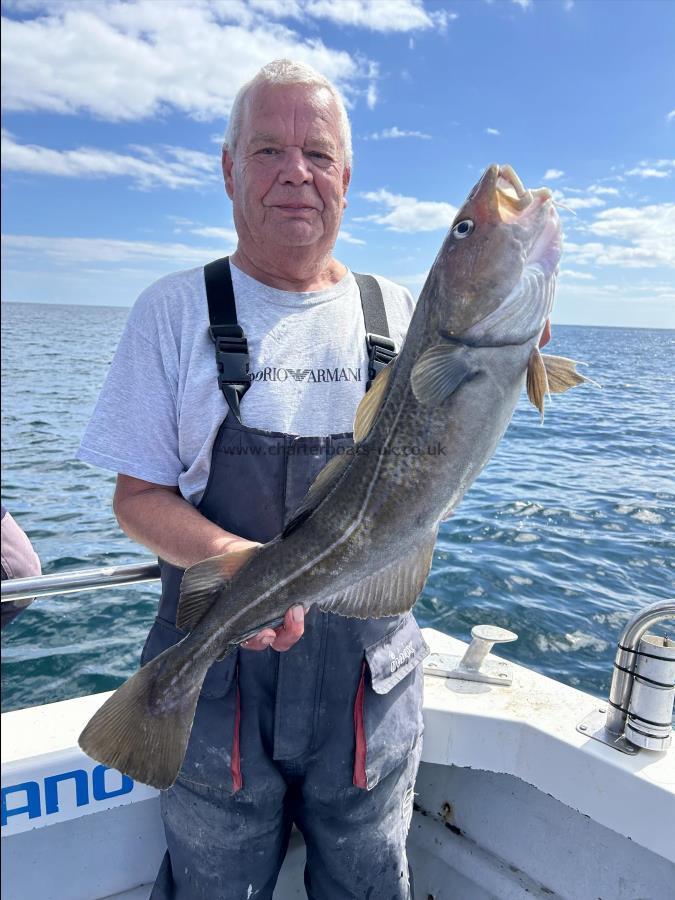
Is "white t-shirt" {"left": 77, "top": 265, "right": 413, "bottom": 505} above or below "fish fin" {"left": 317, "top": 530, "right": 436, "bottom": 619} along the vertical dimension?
A: above

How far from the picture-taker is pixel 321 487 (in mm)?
2213

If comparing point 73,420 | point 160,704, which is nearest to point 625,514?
point 160,704

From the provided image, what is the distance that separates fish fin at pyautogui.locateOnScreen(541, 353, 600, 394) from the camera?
84.4 inches

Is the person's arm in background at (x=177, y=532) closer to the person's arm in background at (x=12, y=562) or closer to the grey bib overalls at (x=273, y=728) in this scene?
the grey bib overalls at (x=273, y=728)

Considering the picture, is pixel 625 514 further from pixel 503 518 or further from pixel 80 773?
pixel 80 773

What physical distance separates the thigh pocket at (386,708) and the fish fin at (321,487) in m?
0.63

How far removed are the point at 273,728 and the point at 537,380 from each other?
60.4 inches

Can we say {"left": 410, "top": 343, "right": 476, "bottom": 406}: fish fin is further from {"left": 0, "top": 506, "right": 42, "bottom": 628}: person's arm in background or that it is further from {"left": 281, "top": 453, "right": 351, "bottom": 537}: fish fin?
{"left": 0, "top": 506, "right": 42, "bottom": 628}: person's arm in background

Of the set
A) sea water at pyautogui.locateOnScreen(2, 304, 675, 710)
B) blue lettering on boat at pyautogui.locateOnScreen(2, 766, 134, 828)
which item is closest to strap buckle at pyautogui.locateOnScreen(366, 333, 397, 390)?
blue lettering on boat at pyautogui.locateOnScreen(2, 766, 134, 828)

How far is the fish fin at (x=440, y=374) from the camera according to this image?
208 centimetres

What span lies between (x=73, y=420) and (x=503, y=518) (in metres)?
14.5

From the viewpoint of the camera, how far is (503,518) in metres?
10.6

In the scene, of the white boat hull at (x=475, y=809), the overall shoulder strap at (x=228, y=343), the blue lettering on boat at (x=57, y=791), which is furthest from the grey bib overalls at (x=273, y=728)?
the white boat hull at (x=475, y=809)

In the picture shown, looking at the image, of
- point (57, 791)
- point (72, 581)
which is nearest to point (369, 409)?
point (72, 581)
